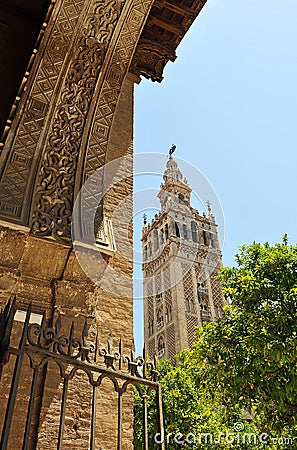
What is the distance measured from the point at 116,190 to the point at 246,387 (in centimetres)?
526

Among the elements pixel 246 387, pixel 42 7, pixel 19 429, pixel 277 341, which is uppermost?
pixel 42 7

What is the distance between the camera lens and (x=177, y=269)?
44.4 m

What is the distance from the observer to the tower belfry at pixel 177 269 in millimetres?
39250

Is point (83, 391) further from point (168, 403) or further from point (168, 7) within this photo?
point (168, 403)

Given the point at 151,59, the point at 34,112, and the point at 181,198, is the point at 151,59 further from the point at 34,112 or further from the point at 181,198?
the point at 181,198

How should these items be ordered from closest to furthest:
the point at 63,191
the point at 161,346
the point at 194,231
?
the point at 63,191, the point at 161,346, the point at 194,231

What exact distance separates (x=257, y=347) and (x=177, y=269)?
36.8 meters

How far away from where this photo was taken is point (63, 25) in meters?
3.85

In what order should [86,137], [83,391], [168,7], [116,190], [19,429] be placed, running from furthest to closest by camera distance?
[168,7]
[116,190]
[86,137]
[83,391]
[19,429]

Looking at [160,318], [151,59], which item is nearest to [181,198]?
[160,318]

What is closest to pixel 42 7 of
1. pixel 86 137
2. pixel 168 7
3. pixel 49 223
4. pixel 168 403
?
pixel 168 7

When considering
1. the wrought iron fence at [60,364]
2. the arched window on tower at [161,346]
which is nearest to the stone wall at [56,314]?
the wrought iron fence at [60,364]

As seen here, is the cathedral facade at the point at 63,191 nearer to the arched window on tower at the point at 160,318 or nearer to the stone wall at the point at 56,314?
the stone wall at the point at 56,314

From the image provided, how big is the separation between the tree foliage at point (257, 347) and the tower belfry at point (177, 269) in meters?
28.0
